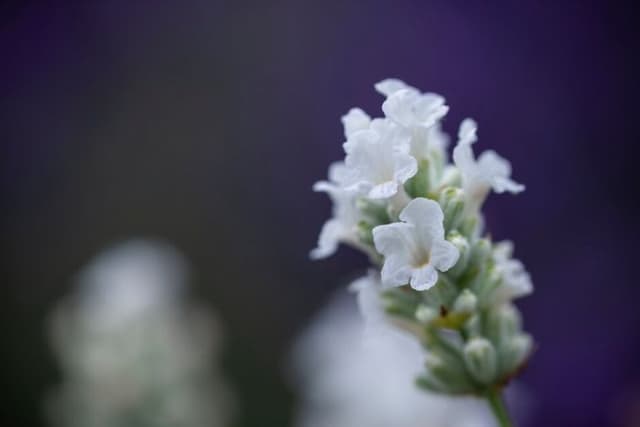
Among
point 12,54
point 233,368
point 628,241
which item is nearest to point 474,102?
point 628,241

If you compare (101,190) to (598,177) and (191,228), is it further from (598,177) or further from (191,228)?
(598,177)

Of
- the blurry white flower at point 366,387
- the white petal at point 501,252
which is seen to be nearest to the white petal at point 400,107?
the white petal at point 501,252

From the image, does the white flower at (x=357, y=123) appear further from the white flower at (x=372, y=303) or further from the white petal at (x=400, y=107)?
the white flower at (x=372, y=303)

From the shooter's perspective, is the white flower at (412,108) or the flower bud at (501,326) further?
the flower bud at (501,326)

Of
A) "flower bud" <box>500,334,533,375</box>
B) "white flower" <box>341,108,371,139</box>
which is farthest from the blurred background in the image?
"white flower" <box>341,108,371,139</box>

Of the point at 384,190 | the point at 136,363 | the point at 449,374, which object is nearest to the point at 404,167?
the point at 384,190

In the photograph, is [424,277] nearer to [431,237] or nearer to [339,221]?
[431,237]

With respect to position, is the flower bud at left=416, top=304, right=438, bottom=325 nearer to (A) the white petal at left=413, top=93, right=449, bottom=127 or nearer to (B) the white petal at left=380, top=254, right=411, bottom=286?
(B) the white petal at left=380, top=254, right=411, bottom=286
